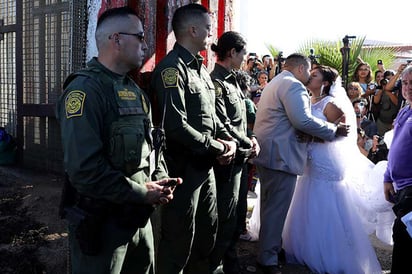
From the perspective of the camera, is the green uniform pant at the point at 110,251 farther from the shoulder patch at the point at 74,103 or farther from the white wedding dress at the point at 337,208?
the white wedding dress at the point at 337,208

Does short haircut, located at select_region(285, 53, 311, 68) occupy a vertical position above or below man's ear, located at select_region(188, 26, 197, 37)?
below

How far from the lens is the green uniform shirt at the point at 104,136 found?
6.04 feet

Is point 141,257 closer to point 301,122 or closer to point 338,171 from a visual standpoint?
point 301,122

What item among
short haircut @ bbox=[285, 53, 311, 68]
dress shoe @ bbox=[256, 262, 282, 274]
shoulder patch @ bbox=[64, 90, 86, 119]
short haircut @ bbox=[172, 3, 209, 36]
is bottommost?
dress shoe @ bbox=[256, 262, 282, 274]

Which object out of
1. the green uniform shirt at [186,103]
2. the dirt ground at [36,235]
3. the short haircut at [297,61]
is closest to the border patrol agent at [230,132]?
the green uniform shirt at [186,103]

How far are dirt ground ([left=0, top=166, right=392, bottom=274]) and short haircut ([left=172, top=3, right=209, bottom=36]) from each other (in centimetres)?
215

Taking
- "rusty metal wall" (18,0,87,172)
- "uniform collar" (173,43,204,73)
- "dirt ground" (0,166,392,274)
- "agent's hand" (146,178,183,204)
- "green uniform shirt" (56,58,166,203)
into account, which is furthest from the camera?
"rusty metal wall" (18,0,87,172)

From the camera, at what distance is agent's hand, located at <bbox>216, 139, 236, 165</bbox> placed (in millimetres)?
2887

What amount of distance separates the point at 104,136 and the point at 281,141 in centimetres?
206

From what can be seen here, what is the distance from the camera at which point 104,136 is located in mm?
1953

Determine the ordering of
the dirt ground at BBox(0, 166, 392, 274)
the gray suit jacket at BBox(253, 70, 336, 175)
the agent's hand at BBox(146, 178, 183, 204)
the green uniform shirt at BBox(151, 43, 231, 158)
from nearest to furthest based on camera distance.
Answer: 1. the agent's hand at BBox(146, 178, 183, 204)
2. the green uniform shirt at BBox(151, 43, 231, 158)
3. the dirt ground at BBox(0, 166, 392, 274)
4. the gray suit jacket at BBox(253, 70, 336, 175)

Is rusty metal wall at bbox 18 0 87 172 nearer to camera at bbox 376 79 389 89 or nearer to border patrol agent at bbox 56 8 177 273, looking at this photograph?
border patrol agent at bbox 56 8 177 273

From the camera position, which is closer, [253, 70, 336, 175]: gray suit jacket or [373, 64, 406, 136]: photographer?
[253, 70, 336, 175]: gray suit jacket

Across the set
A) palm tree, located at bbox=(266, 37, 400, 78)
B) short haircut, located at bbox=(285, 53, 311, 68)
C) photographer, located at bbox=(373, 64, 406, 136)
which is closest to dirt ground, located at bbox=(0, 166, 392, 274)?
short haircut, located at bbox=(285, 53, 311, 68)
